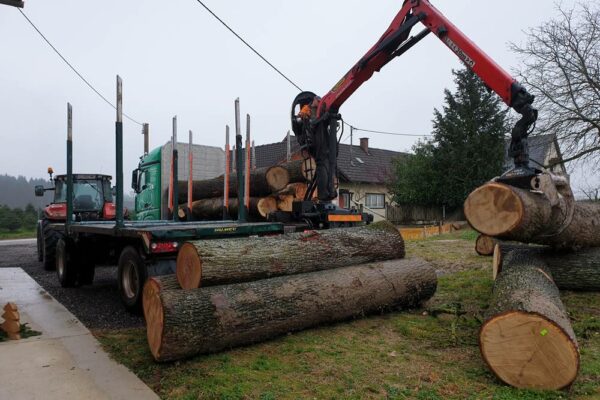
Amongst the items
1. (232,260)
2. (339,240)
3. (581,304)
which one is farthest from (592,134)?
(232,260)

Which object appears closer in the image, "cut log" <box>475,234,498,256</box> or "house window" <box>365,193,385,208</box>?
"cut log" <box>475,234,498,256</box>

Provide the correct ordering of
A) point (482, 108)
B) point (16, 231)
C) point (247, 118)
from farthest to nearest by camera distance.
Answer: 1. point (16, 231)
2. point (482, 108)
3. point (247, 118)

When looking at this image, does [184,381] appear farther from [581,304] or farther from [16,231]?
[16,231]

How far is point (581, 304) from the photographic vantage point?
223 inches

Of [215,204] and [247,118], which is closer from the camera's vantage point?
[247,118]

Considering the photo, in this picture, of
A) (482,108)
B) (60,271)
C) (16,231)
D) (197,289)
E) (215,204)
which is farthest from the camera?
(16,231)

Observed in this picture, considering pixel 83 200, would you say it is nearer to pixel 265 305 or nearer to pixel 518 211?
pixel 265 305

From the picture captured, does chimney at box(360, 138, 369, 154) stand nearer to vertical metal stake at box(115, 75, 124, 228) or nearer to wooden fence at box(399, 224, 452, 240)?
wooden fence at box(399, 224, 452, 240)

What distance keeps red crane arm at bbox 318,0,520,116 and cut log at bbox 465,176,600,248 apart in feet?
4.74

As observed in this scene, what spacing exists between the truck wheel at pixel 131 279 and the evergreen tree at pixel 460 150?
67.6ft

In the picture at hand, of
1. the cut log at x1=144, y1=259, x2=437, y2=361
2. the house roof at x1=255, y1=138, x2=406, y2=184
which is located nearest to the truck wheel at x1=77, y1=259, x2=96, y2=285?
the cut log at x1=144, y1=259, x2=437, y2=361

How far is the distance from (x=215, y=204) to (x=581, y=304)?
26.5 feet

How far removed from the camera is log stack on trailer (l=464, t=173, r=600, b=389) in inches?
127

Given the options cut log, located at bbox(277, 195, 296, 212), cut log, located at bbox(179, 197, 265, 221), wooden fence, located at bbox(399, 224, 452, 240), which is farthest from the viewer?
wooden fence, located at bbox(399, 224, 452, 240)
